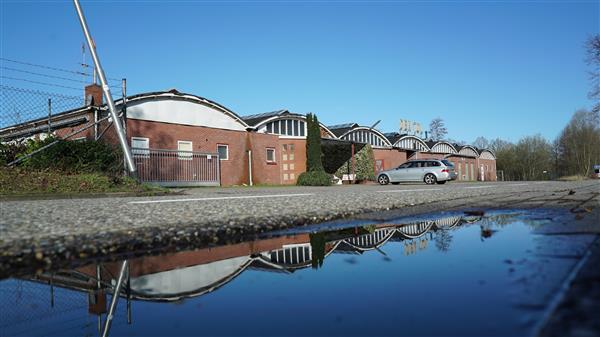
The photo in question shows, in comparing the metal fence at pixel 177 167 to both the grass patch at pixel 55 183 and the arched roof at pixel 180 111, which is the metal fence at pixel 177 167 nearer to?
the arched roof at pixel 180 111

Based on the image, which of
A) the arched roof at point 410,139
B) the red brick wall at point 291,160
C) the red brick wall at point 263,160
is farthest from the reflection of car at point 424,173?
the arched roof at point 410,139

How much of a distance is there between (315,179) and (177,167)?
8.12 metres

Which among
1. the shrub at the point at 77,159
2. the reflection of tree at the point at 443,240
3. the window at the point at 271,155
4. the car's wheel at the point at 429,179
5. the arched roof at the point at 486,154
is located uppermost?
the arched roof at the point at 486,154

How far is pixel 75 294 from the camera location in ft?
9.17

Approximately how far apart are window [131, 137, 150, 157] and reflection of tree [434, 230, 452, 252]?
63.0ft

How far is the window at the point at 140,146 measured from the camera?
859 inches

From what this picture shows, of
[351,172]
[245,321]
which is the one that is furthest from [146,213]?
[351,172]

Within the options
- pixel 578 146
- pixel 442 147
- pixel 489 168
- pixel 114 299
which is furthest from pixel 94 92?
pixel 578 146

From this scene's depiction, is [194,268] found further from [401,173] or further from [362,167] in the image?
[362,167]

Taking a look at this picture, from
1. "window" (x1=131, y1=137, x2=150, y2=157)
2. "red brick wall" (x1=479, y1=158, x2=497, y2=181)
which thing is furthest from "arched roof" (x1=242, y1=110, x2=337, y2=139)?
"red brick wall" (x1=479, y1=158, x2=497, y2=181)

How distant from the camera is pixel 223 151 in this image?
89.2ft

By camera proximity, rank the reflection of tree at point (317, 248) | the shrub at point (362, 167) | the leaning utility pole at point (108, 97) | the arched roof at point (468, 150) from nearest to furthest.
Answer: the reflection of tree at point (317, 248) → the leaning utility pole at point (108, 97) → the shrub at point (362, 167) → the arched roof at point (468, 150)

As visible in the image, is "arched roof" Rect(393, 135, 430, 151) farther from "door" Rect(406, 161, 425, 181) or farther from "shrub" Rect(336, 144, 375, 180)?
"door" Rect(406, 161, 425, 181)

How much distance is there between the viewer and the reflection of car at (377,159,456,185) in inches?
1063
